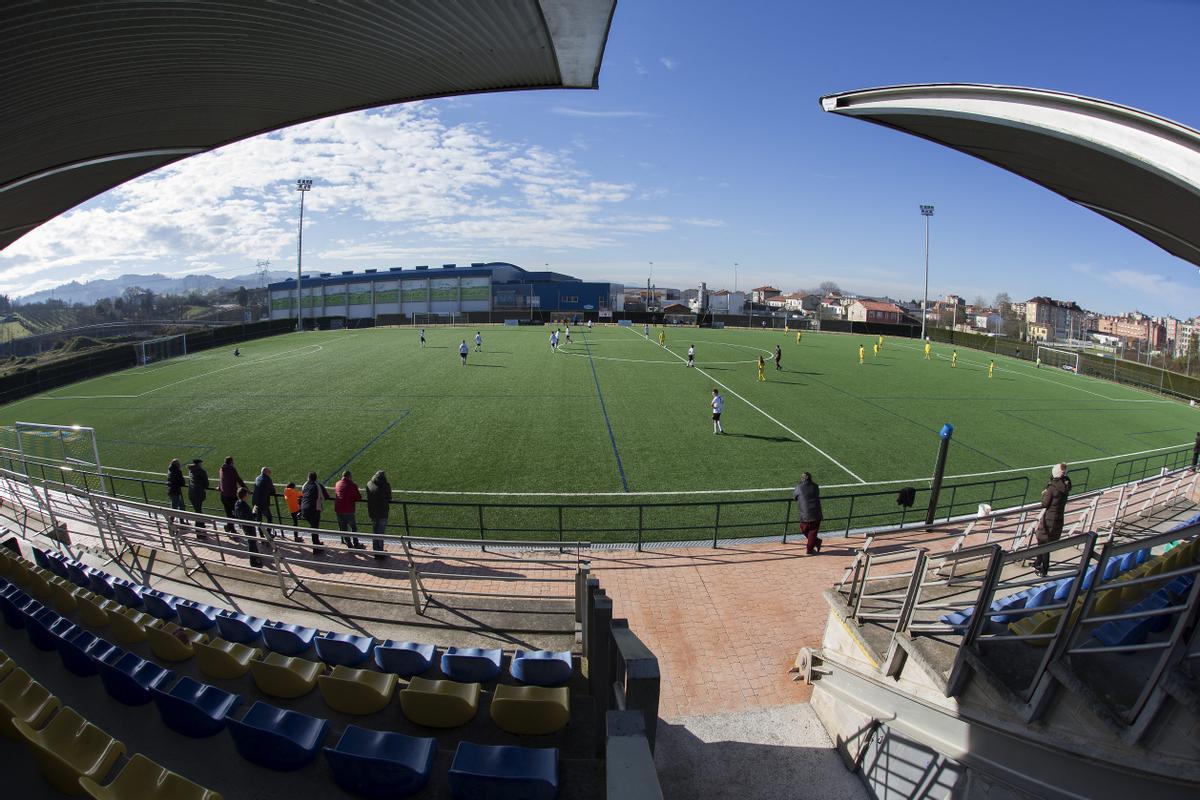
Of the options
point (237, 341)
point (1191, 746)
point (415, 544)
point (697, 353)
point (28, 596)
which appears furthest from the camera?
point (237, 341)

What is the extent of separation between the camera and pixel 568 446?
1738 cm

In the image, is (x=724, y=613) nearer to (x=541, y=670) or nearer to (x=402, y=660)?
(x=541, y=670)

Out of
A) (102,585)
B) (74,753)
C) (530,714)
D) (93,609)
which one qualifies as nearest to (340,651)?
(74,753)

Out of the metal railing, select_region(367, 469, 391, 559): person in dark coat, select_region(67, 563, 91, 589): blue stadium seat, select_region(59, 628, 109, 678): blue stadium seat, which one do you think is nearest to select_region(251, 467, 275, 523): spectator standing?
select_region(367, 469, 391, 559): person in dark coat

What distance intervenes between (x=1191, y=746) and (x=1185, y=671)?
459 mm

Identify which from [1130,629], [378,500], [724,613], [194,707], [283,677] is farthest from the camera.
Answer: [378,500]

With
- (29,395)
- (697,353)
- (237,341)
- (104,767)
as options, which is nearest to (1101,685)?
(104,767)

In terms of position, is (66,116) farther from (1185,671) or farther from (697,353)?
(697,353)

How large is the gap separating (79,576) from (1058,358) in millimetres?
57701

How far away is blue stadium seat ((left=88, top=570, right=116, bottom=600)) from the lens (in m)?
6.71

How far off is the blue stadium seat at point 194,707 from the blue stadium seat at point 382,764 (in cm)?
108

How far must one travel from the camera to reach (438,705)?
4.24m

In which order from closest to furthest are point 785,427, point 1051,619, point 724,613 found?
point 1051,619
point 724,613
point 785,427

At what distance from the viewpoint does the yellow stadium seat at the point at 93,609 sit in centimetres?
556
